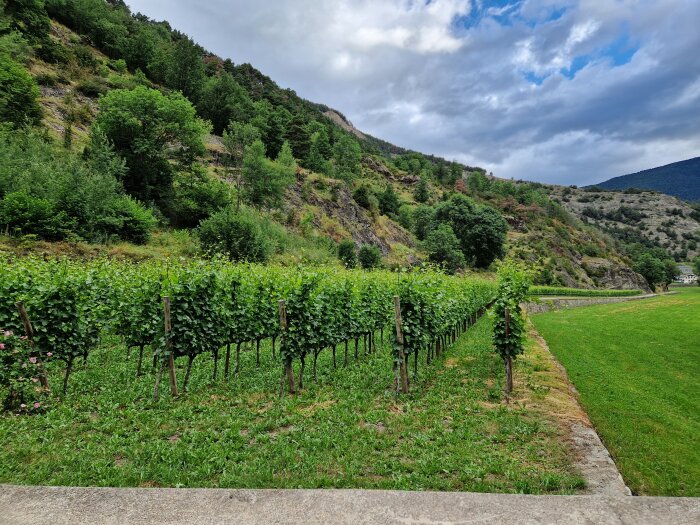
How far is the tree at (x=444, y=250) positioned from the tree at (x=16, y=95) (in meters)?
55.7

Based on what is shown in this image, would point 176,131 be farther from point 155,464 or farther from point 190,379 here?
point 155,464

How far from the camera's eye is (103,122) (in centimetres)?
3488

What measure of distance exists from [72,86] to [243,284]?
2174 inches

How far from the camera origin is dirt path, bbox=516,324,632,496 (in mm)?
5902

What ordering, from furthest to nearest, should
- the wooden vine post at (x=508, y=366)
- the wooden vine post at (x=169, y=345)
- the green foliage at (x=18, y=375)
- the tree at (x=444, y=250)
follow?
the tree at (x=444, y=250), the wooden vine post at (x=508, y=366), the wooden vine post at (x=169, y=345), the green foliage at (x=18, y=375)

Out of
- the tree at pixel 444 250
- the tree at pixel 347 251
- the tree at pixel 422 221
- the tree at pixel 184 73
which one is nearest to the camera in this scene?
the tree at pixel 347 251

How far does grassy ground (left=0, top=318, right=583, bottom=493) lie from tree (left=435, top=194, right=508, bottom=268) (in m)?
68.9

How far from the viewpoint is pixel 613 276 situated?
100562mm

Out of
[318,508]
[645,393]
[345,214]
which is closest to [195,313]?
[318,508]

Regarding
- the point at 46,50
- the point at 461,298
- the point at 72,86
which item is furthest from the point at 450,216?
the point at 46,50

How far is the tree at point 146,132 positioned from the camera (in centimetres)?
3534

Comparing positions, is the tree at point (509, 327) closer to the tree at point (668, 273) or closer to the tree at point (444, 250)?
the tree at point (444, 250)

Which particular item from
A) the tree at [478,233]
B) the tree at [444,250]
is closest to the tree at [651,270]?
the tree at [478,233]

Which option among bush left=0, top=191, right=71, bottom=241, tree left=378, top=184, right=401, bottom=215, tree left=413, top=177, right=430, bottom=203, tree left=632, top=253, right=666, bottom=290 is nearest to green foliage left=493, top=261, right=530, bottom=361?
bush left=0, top=191, right=71, bottom=241
